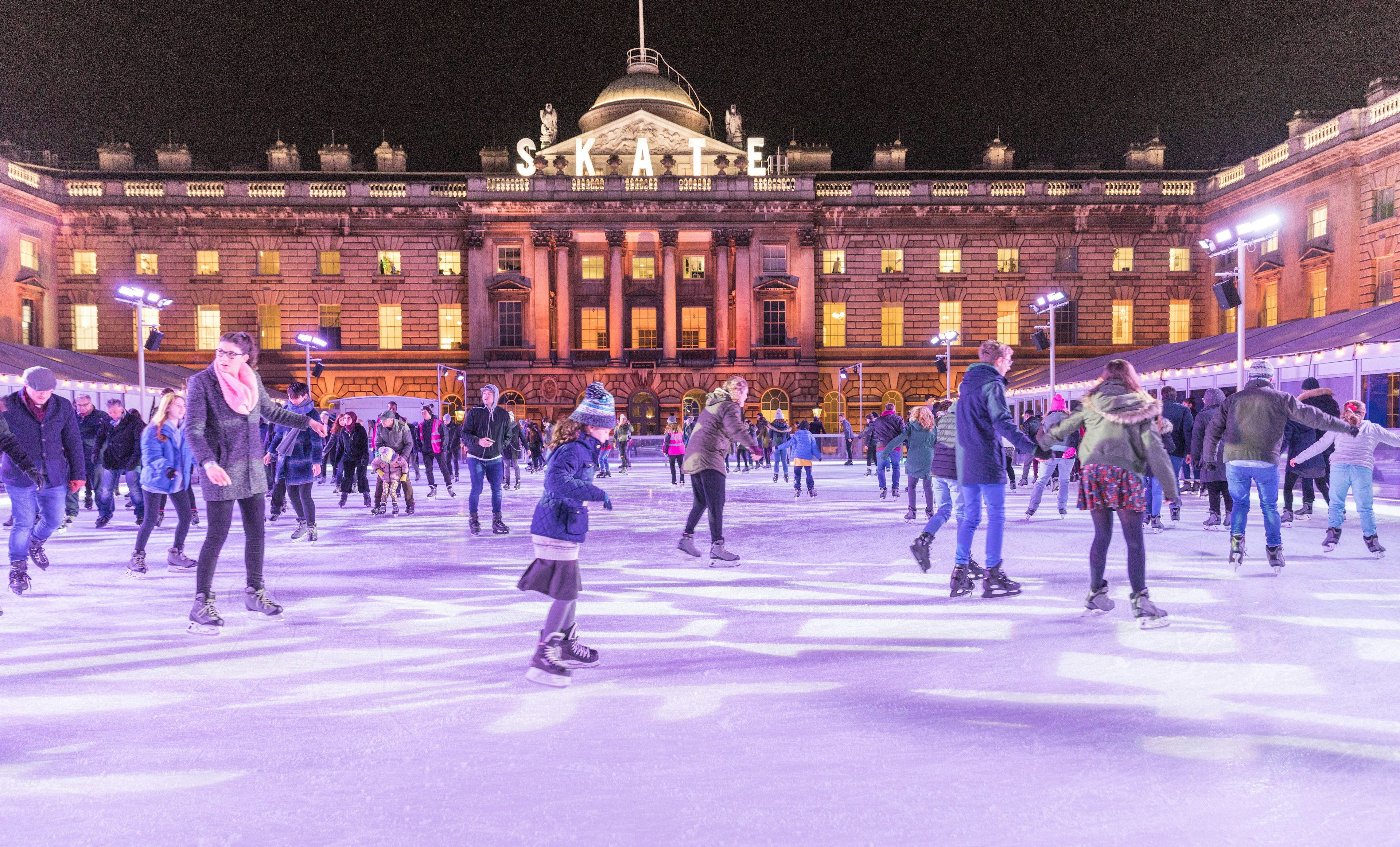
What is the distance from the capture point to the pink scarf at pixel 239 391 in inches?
230

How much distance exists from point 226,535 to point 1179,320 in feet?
156

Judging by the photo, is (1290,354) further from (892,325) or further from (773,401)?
(892,325)

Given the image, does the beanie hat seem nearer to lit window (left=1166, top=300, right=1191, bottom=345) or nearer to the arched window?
the arched window

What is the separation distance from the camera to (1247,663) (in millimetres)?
4824

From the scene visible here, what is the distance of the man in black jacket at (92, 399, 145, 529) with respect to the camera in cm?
1195

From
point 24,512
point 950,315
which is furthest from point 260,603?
point 950,315

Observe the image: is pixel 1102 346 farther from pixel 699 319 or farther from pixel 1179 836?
pixel 1179 836

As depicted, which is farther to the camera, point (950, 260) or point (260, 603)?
point (950, 260)

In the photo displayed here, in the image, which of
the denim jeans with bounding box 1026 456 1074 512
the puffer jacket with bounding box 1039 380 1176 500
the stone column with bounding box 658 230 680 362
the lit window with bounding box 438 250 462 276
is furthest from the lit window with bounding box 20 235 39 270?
the puffer jacket with bounding box 1039 380 1176 500

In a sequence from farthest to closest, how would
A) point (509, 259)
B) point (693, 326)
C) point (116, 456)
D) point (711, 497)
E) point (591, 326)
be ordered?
point (693, 326) < point (591, 326) < point (509, 259) < point (116, 456) < point (711, 497)

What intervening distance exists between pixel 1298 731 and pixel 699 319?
138ft

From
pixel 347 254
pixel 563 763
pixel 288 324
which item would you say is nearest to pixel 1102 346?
pixel 347 254

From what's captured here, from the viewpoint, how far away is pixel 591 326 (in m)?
45.0

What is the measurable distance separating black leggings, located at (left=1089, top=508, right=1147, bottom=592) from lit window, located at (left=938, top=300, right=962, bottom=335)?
40.0 m
